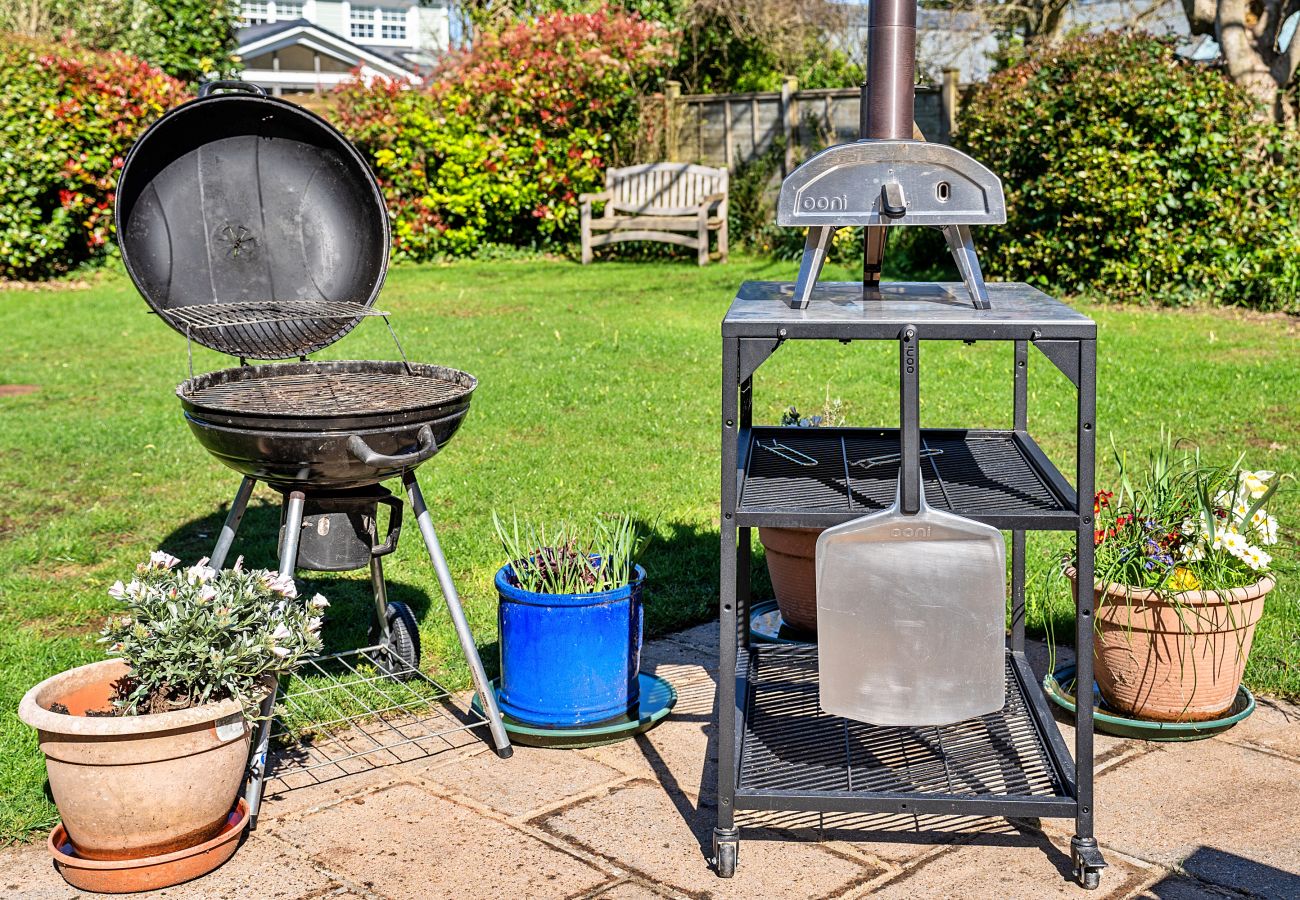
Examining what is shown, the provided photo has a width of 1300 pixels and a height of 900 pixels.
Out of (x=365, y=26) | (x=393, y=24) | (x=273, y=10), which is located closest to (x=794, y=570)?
(x=273, y=10)

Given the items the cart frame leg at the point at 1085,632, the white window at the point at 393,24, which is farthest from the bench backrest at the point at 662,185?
the white window at the point at 393,24

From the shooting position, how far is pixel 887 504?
3.01 meters

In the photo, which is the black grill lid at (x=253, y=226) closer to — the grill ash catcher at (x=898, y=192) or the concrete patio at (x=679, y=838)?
the concrete patio at (x=679, y=838)

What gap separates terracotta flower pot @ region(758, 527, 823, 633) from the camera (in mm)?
4102

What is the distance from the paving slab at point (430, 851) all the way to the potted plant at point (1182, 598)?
1.62m

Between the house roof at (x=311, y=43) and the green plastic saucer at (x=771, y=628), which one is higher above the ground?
the house roof at (x=311, y=43)

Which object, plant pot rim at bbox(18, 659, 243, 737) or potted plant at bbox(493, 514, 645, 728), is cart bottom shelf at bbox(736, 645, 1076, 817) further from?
plant pot rim at bbox(18, 659, 243, 737)

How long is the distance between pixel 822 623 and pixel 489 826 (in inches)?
39.7

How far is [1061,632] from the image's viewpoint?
170 inches

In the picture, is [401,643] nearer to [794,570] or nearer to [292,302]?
[292,302]

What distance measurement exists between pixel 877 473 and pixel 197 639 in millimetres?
1748

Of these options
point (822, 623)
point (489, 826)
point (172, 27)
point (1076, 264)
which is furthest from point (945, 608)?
point (172, 27)

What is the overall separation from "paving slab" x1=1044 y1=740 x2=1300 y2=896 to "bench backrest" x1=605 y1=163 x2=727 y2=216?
37.8 ft

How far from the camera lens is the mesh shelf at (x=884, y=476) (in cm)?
293
